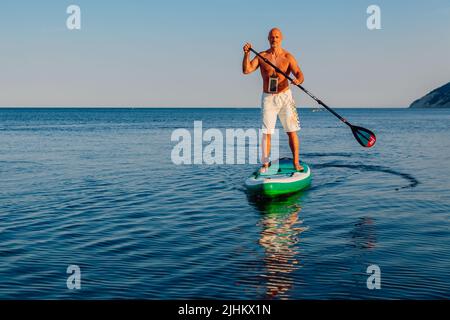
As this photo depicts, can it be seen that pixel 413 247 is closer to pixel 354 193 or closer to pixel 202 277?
pixel 202 277

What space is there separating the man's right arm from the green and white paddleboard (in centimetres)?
289

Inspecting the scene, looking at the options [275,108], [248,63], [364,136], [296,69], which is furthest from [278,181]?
[364,136]

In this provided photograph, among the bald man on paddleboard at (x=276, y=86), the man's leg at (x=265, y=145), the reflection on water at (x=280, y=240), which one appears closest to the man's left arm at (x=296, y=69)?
the bald man on paddleboard at (x=276, y=86)

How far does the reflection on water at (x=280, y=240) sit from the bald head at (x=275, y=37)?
4015mm

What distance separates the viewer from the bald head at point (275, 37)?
12.1m

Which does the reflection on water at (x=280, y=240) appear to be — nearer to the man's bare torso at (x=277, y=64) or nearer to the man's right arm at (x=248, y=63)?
the man's bare torso at (x=277, y=64)

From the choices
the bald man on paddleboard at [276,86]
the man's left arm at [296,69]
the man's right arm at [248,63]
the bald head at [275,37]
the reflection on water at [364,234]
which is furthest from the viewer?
the man's left arm at [296,69]

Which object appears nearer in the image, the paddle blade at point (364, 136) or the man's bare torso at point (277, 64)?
the man's bare torso at point (277, 64)

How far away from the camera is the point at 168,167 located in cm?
1997

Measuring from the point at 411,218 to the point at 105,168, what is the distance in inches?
507

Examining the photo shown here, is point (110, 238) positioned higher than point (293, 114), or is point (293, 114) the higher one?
point (293, 114)

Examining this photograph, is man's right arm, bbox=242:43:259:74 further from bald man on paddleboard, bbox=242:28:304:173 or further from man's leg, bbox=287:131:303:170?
man's leg, bbox=287:131:303:170
